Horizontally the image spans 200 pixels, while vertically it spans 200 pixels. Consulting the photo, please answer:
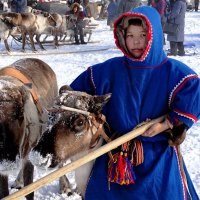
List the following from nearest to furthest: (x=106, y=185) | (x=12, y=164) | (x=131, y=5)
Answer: (x=106, y=185)
(x=12, y=164)
(x=131, y=5)

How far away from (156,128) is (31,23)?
11.5 m

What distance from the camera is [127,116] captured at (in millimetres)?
2365

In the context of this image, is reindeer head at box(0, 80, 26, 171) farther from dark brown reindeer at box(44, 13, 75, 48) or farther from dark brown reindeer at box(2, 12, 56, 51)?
dark brown reindeer at box(44, 13, 75, 48)

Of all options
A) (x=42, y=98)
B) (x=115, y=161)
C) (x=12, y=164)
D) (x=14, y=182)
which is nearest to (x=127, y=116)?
(x=115, y=161)

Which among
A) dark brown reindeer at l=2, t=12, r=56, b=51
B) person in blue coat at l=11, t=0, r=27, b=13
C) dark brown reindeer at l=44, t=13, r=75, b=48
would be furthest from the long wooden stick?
person in blue coat at l=11, t=0, r=27, b=13

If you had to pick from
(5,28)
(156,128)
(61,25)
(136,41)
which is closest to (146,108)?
(156,128)

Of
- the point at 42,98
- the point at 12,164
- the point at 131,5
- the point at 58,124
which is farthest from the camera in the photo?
the point at 131,5

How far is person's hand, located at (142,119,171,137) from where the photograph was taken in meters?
2.29

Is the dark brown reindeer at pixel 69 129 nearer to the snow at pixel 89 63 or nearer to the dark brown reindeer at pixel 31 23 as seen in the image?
the snow at pixel 89 63

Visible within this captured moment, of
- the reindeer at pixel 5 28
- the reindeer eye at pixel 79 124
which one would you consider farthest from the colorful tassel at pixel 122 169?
the reindeer at pixel 5 28

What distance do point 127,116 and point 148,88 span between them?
0.64 ft

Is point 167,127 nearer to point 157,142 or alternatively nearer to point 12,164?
point 157,142

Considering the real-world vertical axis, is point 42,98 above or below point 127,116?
below

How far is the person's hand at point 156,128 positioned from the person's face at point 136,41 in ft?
1.30
